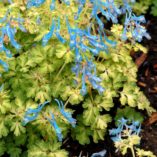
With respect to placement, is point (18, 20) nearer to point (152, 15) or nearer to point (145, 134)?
point (145, 134)

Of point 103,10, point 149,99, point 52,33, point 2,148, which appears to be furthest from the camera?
point 149,99

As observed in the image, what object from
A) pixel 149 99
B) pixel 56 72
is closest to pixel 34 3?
pixel 56 72

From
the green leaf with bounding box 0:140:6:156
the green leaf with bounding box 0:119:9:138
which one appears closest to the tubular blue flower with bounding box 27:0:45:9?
the green leaf with bounding box 0:119:9:138

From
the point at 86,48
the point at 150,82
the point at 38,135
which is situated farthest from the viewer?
the point at 150,82

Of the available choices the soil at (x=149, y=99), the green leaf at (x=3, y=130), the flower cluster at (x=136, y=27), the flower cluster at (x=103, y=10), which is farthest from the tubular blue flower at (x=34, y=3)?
the soil at (x=149, y=99)

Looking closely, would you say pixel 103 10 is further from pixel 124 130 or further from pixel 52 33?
pixel 124 130

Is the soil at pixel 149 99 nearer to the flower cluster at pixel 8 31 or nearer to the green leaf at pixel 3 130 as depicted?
the green leaf at pixel 3 130

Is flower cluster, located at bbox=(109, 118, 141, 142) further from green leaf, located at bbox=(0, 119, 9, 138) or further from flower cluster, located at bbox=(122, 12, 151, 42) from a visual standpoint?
green leaf, located at bbox=(0, 119, 9, 138)

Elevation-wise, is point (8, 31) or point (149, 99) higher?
point (8, 31)

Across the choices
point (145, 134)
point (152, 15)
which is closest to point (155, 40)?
point (152, 15)
